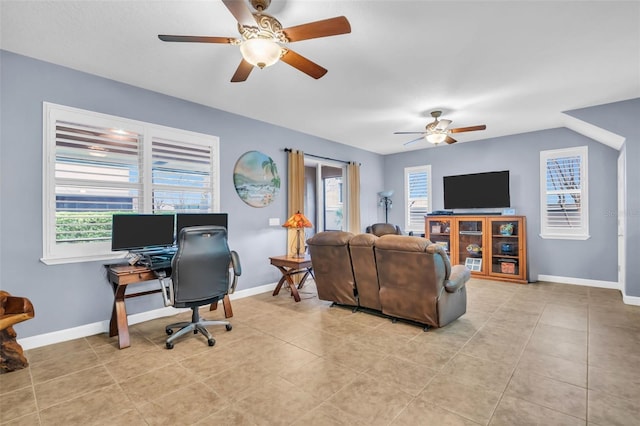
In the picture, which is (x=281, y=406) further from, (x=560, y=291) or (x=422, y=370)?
(x=560, y=291)

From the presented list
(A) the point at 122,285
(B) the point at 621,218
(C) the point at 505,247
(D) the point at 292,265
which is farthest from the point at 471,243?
(A) the point at 122,285

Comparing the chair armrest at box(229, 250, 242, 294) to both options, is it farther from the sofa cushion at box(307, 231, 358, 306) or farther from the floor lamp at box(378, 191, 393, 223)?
the floor lamp at box(378, 191, 393, 223)

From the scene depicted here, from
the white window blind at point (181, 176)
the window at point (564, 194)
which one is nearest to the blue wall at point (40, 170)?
the white window blind at point (181, 176)

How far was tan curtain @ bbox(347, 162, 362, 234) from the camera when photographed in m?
6.52

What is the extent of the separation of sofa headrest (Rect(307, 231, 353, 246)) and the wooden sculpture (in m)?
2.74

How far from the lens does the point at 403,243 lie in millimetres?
3094

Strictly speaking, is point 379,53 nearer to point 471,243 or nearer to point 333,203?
point 333,203

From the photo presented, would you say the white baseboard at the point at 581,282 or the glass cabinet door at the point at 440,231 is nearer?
the white baseboard at the point at 581,282

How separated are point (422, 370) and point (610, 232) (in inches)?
185

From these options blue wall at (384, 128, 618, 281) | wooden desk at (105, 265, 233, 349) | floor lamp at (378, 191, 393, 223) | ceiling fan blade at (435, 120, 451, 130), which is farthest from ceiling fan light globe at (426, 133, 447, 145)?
wooden desk at (105, 265, 233, 349)

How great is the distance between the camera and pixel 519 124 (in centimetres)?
518

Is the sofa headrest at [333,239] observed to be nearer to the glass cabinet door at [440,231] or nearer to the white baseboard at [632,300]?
the glass cabinet door at [440,231]

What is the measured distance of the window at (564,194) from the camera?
16.8ft

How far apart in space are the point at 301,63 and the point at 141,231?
7.87ft
